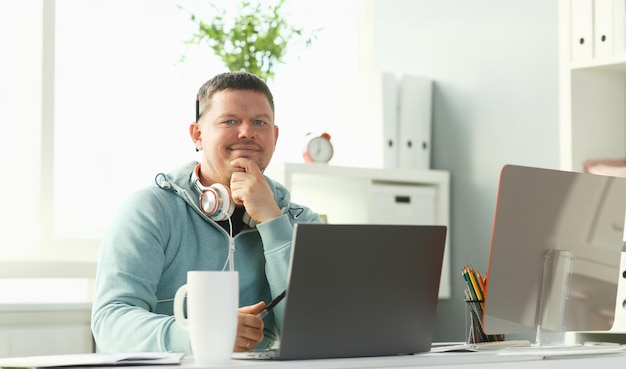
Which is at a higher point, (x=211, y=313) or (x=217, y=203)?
(x=217, y=203)

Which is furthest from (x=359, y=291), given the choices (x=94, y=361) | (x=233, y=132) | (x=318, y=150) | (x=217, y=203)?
(x=318, y=150)

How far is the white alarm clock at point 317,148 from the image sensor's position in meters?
3.18

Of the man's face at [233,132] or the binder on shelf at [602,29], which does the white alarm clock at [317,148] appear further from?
the man's face at [233,132]

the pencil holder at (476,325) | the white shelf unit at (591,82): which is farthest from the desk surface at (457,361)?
the white shelf unit at (591,82)

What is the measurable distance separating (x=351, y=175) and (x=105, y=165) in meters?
0.83

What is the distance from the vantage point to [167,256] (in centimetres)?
189

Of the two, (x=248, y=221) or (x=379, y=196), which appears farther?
(x=379, y=196)

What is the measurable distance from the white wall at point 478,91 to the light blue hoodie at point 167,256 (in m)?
1.41

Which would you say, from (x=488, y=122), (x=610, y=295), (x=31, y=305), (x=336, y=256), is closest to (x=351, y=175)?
(x=488, y=122)

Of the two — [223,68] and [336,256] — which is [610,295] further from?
[223,68]

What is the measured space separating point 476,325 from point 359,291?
423 millimetres

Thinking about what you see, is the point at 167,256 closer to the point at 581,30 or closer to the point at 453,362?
the point at 453,362

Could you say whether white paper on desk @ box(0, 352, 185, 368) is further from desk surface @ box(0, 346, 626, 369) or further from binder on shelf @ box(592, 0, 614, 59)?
binder on shelf @ box(592, 0, 614, 59)

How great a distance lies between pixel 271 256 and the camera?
6.06ft
